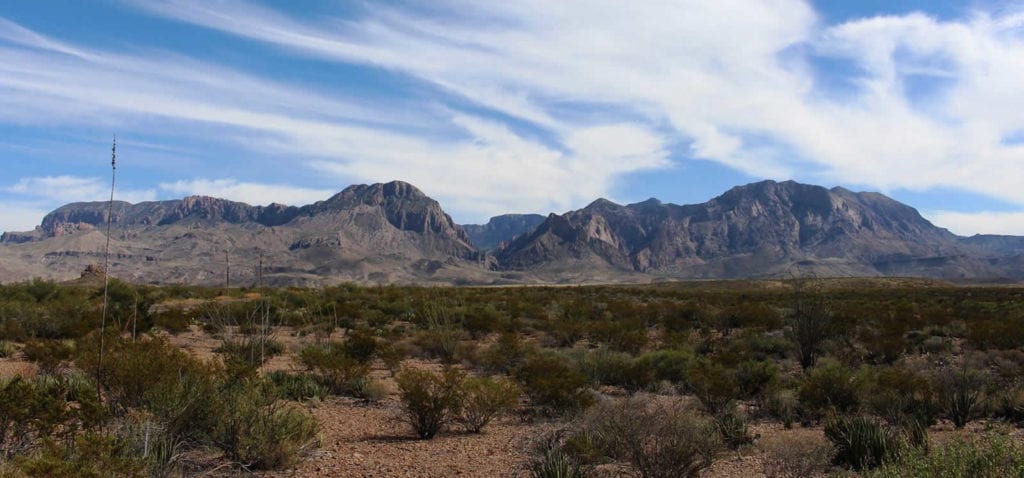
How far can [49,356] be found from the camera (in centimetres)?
1430

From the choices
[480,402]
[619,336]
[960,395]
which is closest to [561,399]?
[480,402]

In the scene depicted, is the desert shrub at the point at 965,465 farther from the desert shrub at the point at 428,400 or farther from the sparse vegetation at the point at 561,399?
the desert shrub at the point at 428,400

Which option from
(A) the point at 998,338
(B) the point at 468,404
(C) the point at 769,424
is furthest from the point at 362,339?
(A) the point at 998,338

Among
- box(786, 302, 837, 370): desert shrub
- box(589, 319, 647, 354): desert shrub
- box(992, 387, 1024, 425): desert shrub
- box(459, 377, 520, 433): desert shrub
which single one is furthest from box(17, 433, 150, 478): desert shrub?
box(786, 302, 837, 370): desert shrub

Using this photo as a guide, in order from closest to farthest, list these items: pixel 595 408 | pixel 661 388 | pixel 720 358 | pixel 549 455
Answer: pixel 549 455, pixel 595 408, pixel 661 388, pixel 720 358

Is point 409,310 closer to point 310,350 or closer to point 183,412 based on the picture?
point 310,350

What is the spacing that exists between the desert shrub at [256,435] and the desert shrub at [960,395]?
11239 mm

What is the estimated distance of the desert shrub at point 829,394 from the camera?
12117 mm

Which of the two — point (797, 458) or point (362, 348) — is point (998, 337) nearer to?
point (797, 458)

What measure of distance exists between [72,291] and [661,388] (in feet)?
116

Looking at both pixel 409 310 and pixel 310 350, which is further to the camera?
pixel 409 310

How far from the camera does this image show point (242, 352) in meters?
16.9

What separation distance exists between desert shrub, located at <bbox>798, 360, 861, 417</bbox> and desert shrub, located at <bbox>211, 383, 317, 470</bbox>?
30.0 ft

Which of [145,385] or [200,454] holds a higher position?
[145,385]
